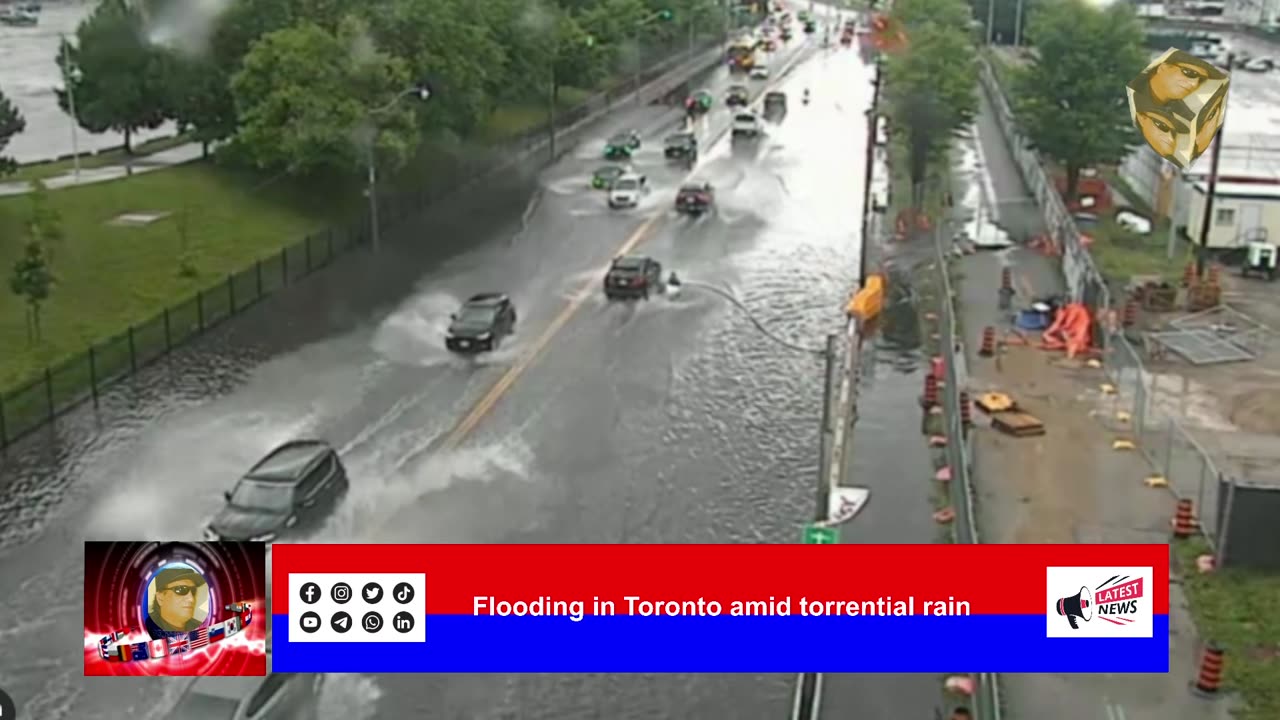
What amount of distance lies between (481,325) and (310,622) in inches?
1108

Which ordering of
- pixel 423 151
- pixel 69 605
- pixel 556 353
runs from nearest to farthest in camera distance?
pixel 69 605 → pixel 556 353 → pixel 423 151

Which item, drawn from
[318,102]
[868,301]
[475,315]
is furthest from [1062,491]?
[318,102]

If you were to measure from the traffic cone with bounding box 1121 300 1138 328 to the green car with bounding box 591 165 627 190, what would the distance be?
29.9 metres

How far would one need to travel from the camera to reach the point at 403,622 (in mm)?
17234

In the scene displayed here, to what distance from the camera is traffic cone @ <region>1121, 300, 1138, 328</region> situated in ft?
157

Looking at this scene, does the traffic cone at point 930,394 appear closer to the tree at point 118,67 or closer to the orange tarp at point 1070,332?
the orange tarp at point 1070,332

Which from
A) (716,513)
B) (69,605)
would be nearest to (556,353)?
(716,513)

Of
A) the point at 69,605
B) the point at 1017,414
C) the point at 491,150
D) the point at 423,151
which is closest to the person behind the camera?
the point at 69,605

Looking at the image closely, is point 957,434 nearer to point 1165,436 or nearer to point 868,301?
point 1165,436

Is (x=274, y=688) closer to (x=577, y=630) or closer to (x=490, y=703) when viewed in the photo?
(x=490, y=703)

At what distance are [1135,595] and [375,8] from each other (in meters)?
53.0

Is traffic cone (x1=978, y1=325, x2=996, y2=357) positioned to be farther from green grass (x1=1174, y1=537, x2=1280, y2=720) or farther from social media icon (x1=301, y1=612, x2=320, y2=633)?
social media icon (x1=301, y1=612, x2=320, y2=633)

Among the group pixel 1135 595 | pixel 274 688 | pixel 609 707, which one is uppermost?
pixel 1135 595

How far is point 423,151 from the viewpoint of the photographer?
73562 mm
